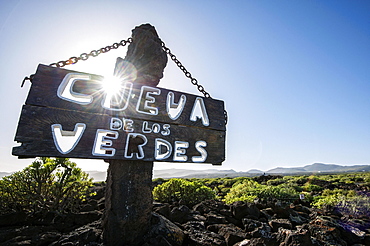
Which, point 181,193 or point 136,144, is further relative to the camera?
point 181,193

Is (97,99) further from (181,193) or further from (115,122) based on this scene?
(181,193)

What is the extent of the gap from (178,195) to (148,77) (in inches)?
225

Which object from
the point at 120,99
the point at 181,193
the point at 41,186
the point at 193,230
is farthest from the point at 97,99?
the point at 181,193

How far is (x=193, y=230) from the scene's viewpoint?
3.63 meters

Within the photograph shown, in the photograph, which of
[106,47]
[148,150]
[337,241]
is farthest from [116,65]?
[337,241]

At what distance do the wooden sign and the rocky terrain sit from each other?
120 centimetres

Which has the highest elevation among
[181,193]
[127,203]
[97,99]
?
[97,99]

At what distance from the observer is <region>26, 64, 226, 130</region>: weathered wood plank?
2.46 meters

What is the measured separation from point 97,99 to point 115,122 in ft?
1.28

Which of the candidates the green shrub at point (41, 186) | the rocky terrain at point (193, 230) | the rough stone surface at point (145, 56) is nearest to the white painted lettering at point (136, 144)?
the rough stone surface at point (145, 56)

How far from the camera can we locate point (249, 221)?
4.12 meters

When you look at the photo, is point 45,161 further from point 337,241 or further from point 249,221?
point 337,241

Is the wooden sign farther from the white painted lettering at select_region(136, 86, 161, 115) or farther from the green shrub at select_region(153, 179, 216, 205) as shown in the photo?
the green shrub at select_region(153, 179, 216, 205)

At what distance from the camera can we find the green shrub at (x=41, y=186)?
4.64m
